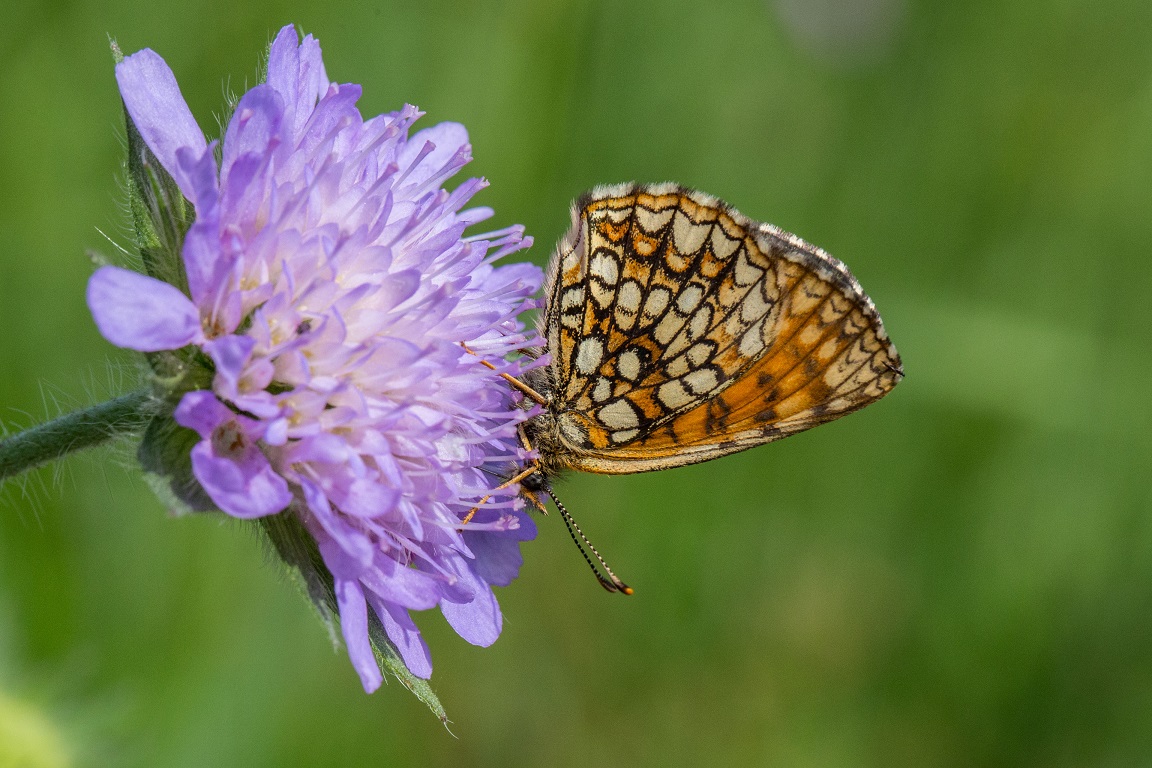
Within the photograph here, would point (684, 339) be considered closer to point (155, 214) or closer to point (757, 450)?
point (155, 214)

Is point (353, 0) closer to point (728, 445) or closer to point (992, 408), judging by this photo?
point (728, 445)

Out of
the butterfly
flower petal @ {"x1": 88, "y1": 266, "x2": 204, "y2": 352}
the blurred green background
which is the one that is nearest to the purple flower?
flower petal @ {"x1": 88, "y1": 266, "x2": 204, "y2": 352}

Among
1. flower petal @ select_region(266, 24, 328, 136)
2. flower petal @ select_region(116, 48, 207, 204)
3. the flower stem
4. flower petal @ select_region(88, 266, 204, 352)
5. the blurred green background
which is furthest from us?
the blurred green background

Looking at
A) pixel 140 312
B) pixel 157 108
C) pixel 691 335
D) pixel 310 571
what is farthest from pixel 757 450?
pixel 140 312

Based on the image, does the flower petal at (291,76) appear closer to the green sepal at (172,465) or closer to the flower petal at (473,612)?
the green sepal at (172,465)

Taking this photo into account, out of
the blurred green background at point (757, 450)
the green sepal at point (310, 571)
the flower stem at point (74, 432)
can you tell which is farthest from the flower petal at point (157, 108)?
the blurred green background at point (757, 450)

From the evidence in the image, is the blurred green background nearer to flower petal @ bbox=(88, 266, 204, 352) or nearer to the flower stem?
the flower stem

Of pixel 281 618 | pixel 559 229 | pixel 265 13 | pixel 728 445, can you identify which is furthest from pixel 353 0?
pixel 728 445
